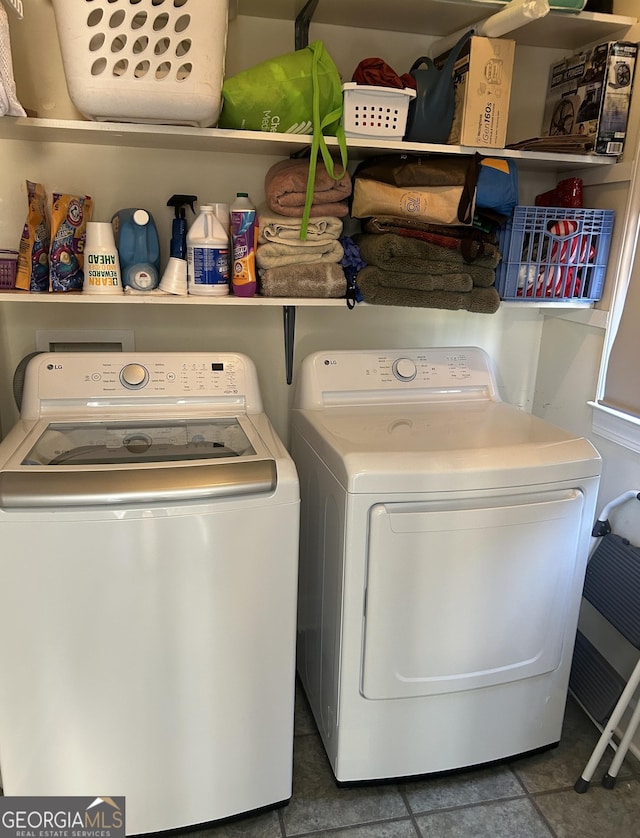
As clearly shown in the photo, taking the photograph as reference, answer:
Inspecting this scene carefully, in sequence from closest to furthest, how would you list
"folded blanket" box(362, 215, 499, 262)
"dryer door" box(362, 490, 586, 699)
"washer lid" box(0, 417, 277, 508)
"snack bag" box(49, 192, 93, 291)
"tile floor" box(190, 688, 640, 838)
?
"washer lid" box(0, 417, 277, 508) < "dryer door" box(362, 490, 586, 699) < "tile floor" box(190, 688, 640, 838) < "snack bag" box(49, 192, 93, 291) < "folded blanket" box(362, 215, 499, 262)

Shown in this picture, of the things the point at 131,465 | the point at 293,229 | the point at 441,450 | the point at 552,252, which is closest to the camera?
the point at 131,465

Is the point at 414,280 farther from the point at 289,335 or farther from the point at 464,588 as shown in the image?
the point at 464,588

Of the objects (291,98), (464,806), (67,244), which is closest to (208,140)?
(291,98)

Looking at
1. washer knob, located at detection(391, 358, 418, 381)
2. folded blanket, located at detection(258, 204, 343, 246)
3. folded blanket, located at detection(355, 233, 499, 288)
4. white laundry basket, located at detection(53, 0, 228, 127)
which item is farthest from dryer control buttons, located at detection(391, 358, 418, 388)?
white laundry basket, located at detection(53, 0, 228, 127)

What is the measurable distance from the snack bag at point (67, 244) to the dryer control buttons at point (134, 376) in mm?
252

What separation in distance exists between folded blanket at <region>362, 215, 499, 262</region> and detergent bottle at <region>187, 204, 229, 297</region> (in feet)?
1.41

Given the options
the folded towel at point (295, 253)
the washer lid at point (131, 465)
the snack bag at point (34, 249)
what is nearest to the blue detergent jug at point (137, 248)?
the snack bag at point (34, 249)

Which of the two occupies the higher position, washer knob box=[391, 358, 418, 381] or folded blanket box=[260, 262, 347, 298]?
folded blanket box=[260, 262, 347, 298]

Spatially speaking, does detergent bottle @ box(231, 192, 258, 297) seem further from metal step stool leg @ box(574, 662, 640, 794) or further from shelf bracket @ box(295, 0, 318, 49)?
metal step stool leg @ box(574, 662, 640, 794)

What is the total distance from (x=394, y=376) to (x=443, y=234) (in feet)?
1.42

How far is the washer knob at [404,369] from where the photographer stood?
2025mm

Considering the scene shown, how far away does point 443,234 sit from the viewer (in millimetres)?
1906

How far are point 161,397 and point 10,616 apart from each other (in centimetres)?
68

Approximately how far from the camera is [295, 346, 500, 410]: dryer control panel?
1.97 metres
